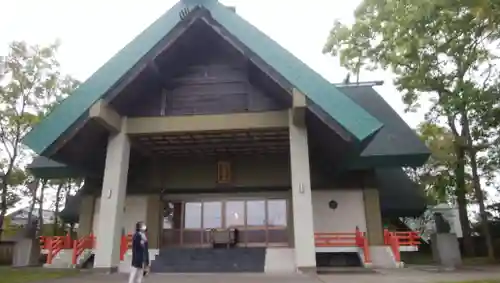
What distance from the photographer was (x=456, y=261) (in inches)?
432

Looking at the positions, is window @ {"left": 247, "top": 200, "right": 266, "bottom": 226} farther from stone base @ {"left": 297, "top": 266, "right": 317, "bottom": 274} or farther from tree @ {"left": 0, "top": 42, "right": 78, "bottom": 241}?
tree @ {"left": 0, "top": 42, "right": 78, "bottom": 241}

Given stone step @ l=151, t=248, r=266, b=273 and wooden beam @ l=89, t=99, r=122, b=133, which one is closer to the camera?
wooden beam @ l=89, t=99, r=122, b=133

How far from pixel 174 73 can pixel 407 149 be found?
22.2 feet

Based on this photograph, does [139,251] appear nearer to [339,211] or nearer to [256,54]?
[256,54]

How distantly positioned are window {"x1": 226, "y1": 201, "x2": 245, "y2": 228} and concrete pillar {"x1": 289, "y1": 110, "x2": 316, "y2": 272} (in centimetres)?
389

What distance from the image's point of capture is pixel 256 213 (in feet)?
41.5

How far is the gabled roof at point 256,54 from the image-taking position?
28.5 feet

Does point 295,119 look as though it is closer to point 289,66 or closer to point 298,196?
point 289,66

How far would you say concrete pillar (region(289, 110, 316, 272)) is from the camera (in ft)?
27.8

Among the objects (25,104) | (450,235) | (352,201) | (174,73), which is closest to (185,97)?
(174,73)

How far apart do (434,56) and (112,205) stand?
36.9 feet

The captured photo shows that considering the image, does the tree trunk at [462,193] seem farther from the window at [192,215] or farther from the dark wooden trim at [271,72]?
the window at [192,215]

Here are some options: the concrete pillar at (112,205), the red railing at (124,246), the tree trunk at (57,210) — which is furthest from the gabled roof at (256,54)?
the tree trunk at (57,210)

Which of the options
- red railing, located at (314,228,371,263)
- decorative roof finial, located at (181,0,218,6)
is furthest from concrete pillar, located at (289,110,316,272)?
decorative roof finial, located at (181,0,218,6)
